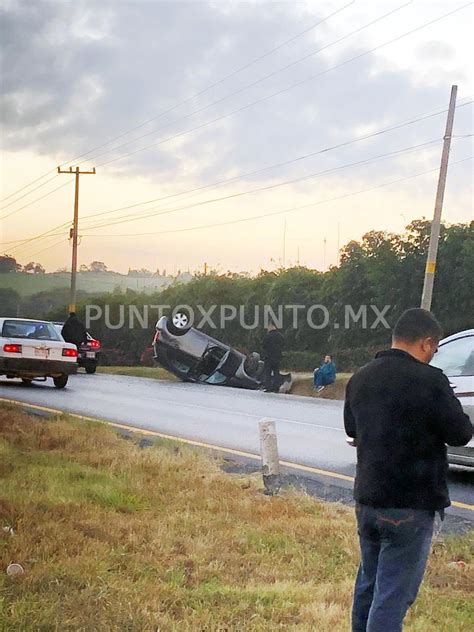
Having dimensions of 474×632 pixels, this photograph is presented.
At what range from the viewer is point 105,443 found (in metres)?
11.4

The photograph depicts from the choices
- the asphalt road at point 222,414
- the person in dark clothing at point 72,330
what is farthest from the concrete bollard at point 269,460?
the person in dark clothing at point 72,330

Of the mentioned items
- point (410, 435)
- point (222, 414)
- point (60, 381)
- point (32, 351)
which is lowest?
point (222, 414)

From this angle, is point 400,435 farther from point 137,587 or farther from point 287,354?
point 287,354

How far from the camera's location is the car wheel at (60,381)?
21.4m

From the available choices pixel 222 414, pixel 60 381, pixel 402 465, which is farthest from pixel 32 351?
pixel 402 465

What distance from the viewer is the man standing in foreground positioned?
3875mm

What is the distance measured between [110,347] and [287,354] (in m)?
11.4

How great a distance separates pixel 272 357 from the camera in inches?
958

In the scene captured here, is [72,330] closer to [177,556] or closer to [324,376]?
[324,376]

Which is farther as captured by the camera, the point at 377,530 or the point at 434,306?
the point at 434,306

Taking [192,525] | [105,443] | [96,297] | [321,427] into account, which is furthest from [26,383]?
[96,297]

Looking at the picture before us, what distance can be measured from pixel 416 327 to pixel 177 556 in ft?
9.34

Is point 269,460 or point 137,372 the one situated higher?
point 269,460

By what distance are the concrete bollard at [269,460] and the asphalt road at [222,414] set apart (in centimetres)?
107
